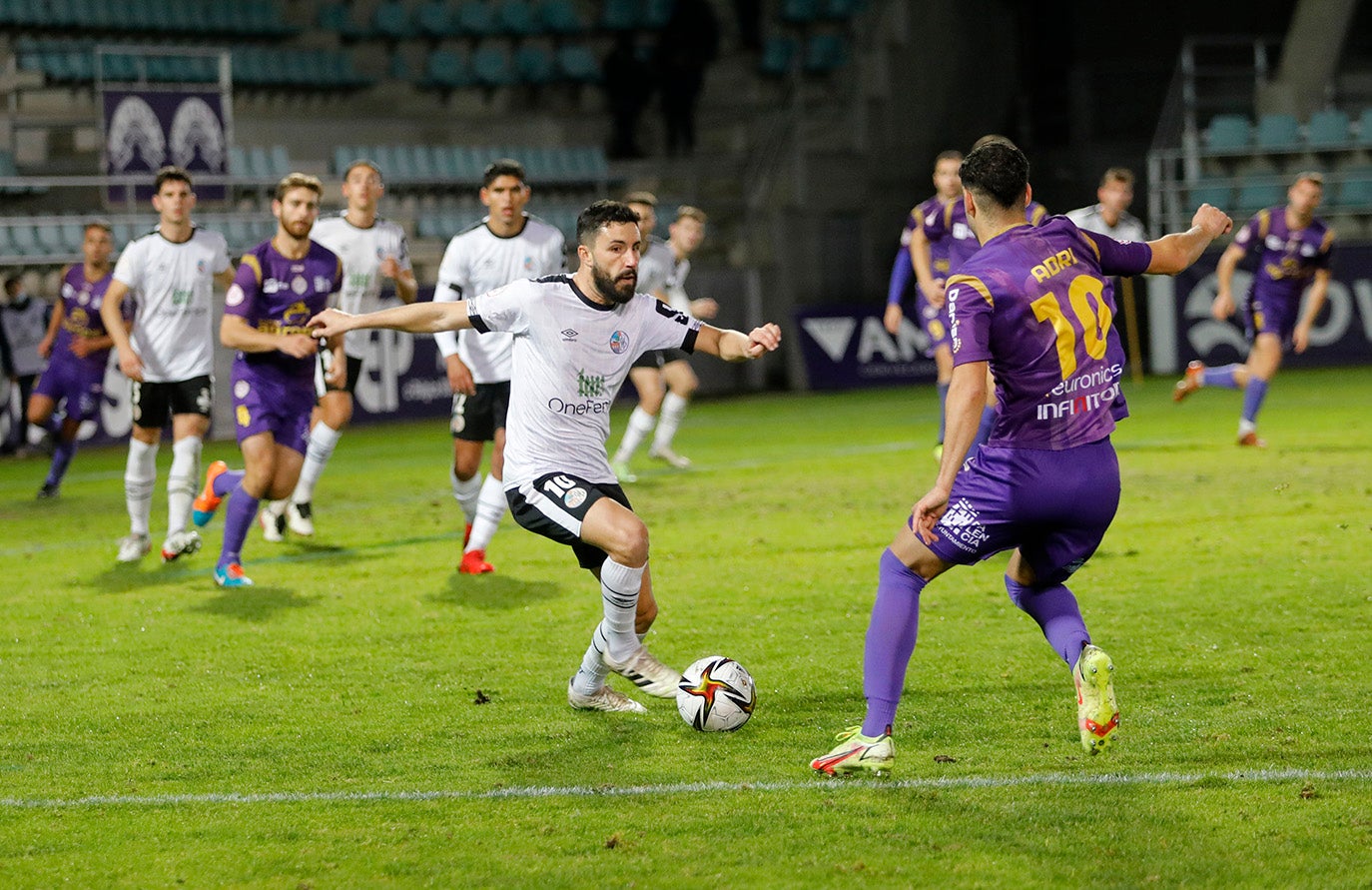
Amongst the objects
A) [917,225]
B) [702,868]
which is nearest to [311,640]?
[702,868]

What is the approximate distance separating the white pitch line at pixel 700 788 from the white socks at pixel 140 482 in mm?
5371

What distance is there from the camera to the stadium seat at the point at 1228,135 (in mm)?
26109

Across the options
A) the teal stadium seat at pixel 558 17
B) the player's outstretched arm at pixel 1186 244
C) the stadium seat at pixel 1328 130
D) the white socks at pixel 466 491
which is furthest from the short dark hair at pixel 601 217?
the teal stadium seat at pixel 558 17

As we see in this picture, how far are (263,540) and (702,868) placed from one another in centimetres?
742

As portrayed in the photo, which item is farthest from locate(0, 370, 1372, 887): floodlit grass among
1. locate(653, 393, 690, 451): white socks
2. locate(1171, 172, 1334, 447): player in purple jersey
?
locate(653, 393, 690, 451): white socks

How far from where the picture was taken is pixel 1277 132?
2617 centimetres

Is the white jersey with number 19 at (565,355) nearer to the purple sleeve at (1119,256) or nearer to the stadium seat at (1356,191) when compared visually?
the purple sleeve at (1119,256)

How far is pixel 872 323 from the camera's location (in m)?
24.7

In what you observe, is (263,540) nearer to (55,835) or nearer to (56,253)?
(55,835)

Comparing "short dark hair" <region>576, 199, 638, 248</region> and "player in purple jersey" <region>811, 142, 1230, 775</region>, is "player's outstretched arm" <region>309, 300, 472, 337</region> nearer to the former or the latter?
"short dark hair" <region>576, 199, 638, 248</region>

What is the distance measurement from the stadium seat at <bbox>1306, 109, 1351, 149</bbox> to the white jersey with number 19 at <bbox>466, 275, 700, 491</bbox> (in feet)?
72.6

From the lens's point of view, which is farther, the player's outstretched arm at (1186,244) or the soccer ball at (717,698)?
the soccer ball at (717,698)

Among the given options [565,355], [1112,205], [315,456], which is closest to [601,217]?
[565,355]

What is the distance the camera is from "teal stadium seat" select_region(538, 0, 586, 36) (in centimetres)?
2823
